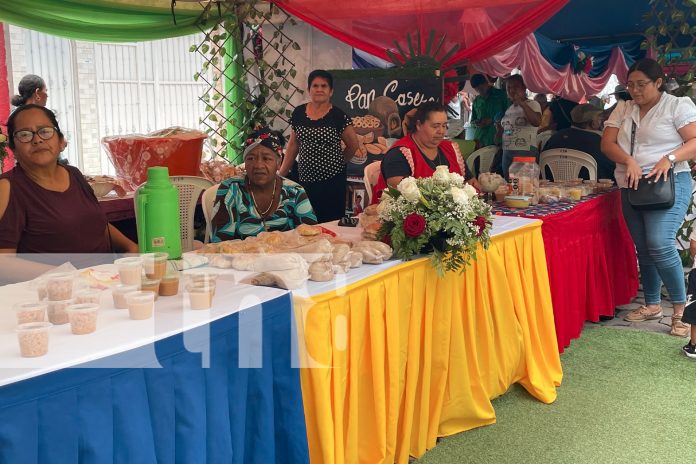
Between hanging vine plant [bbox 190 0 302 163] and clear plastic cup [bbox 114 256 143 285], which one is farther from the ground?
hanging vine plant [bbox 190 0 302 163]

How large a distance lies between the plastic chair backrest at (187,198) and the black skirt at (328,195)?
0.75 meters

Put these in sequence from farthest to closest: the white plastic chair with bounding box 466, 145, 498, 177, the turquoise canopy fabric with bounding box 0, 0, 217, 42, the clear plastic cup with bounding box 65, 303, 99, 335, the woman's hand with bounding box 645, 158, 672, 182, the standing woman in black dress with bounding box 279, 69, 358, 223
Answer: the white plastic chair with bounding box 466, 145, 498, 177 → the turquoise canopy fabric with bounding box 0, 0, 217, 42 → the standing woman in black dress with bounding box 279, 69, 358, 223 → the woman's hand with bounding box 645, 158, 672, 182 → the clear plastic cup with bounding box 65, 303, 99, 335

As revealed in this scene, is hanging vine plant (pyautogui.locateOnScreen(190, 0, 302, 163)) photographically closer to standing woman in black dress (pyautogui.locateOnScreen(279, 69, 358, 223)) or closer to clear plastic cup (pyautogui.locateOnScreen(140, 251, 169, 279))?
standing woman in black dress (pyautogui.locateOnScreen(279, 69, 358, 223))

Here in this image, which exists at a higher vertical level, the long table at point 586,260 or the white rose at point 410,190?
the white rose at point 410,190

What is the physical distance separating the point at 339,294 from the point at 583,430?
1486mm

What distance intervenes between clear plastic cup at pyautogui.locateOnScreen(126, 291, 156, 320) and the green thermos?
1.49 ft

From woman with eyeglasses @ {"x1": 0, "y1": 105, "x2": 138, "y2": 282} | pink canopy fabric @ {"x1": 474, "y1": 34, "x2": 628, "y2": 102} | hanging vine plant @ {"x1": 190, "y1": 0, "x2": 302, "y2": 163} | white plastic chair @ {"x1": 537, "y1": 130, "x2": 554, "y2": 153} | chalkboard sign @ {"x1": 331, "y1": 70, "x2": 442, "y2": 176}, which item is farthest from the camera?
white plastic chair @ {"x1": 537, "y1": 130, "x2": 554, "y2": 153}

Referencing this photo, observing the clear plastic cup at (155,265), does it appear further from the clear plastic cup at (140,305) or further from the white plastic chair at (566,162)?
the white plastic chair at (566,162)

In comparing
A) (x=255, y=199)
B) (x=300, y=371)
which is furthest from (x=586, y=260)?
(x=300, y=371)

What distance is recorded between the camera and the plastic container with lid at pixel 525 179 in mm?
4215

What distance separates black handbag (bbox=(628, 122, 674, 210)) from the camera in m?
4.17

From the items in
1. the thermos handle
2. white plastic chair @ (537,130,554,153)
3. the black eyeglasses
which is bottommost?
the thermos handle

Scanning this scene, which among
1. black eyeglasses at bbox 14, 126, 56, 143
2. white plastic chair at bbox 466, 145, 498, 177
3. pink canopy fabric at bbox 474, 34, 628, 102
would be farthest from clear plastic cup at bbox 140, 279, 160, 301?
white plastic chair at bbox 466, 145, 498, 177

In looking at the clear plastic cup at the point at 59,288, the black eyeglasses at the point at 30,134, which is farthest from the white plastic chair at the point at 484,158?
the clear plastic cup at the point at 59,288
